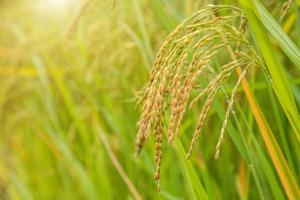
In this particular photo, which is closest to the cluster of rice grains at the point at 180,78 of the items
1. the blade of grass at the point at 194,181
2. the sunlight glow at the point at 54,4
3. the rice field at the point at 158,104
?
the rice field at the point at 158,104

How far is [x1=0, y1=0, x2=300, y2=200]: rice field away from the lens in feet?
3.14

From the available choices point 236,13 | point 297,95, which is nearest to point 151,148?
point 297,95

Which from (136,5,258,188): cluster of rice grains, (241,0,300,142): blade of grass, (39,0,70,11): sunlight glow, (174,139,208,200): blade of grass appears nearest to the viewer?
(136,5,258,188): cluster of rice grains

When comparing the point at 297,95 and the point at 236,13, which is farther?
the point at 297,95

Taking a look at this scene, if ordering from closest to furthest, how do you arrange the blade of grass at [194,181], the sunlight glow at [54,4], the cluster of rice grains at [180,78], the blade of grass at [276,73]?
1. the cluster of rice grains at [180,78]
2. the blade of grass at [276,73]
3. the blade of grass at [194,181]
4. the sunlight glow at [54,4]

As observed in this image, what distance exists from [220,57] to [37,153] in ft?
4.26

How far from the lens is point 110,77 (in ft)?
6.95

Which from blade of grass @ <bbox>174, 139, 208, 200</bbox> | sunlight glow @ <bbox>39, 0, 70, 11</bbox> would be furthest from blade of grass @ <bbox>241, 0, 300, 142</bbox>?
sunlight glow @ <bbox>39, 0, 70, 11</bbox>

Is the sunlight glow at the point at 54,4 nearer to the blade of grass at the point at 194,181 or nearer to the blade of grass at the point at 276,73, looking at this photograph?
the blade of grass at the point at 194,181

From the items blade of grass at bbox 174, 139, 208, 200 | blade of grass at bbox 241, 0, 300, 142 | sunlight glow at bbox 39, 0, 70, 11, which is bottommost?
blade of grass at bbox 174, 139, 208, 200

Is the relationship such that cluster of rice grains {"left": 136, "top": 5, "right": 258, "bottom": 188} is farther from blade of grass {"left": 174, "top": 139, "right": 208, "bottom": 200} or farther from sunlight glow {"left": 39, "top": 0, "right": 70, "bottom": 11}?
sunlight glow {"left": 39, "top": 0, "right": 70, "bottom": 11}

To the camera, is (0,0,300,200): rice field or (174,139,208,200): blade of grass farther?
(174,139,208,200): blade of grass

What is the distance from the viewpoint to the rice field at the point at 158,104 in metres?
0.96

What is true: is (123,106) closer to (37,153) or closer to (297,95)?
(37,153)
